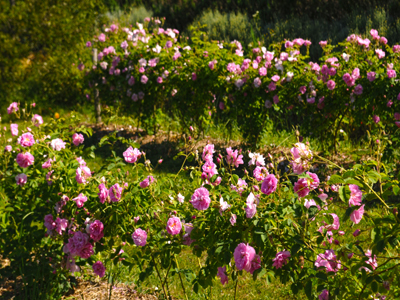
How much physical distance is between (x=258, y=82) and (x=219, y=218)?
10.0 ft

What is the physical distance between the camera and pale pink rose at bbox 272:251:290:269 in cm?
166

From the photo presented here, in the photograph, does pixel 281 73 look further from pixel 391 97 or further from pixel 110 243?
pixel 110 243

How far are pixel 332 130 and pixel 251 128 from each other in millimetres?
968

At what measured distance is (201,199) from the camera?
5.51ft

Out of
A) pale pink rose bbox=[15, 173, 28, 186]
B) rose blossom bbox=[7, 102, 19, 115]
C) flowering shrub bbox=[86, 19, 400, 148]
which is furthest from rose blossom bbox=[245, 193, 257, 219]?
flowering shrub bbox=[86, 19, 400, 148]

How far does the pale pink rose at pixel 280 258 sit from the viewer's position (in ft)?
5.46

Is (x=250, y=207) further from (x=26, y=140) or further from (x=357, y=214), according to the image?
(x=26, y=140)

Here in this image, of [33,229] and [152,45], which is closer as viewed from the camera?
[33,229]

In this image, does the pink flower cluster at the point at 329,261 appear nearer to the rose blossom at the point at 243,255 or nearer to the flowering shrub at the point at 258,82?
the rose blossom at the point at 243,255

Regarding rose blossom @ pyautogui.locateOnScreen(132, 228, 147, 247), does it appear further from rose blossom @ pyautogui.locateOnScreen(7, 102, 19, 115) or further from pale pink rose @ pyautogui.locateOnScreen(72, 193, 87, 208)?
rose blossom @ pyautogui.locateOnScreen(7, 102, 19, 115)

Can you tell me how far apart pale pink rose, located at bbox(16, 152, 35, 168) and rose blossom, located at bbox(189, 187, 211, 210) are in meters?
1.14

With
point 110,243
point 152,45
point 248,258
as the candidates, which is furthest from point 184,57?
point 248,258

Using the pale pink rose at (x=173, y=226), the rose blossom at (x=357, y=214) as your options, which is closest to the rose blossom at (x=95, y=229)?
the pale pink rose at (x=173, y=226)

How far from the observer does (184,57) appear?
533 centimetres
